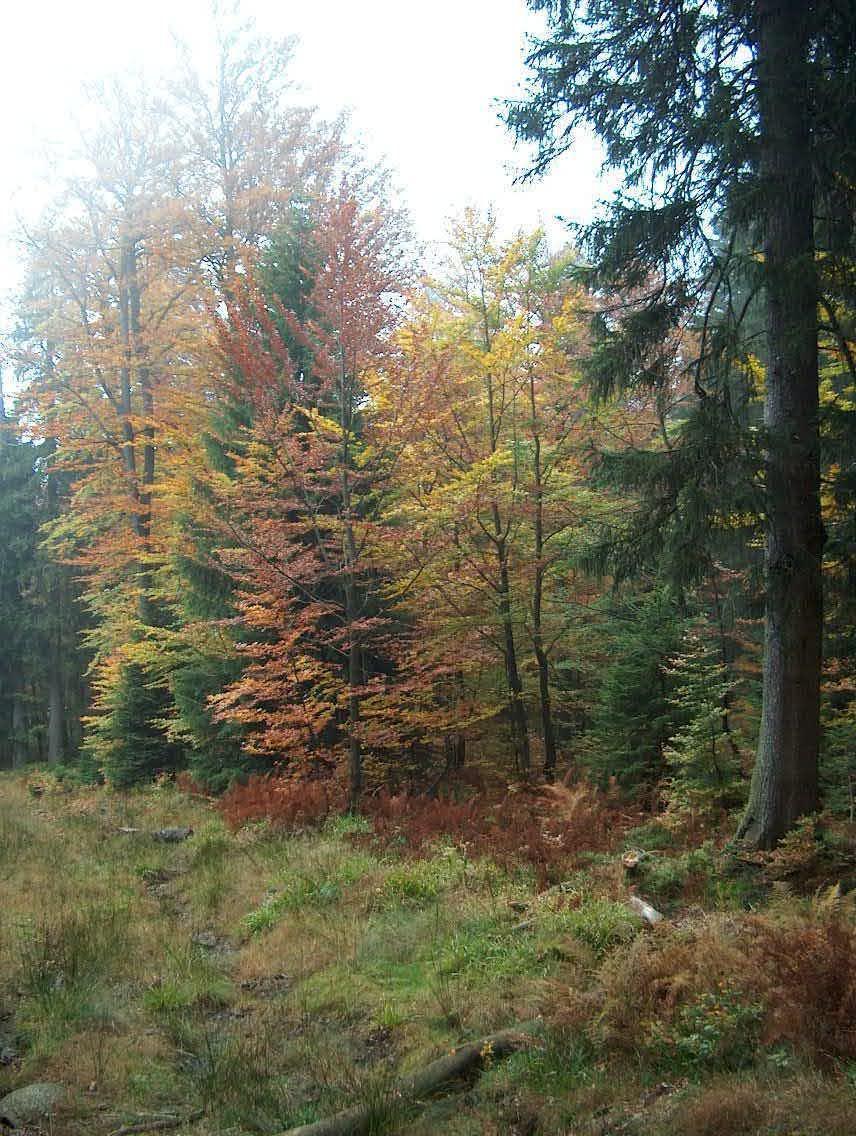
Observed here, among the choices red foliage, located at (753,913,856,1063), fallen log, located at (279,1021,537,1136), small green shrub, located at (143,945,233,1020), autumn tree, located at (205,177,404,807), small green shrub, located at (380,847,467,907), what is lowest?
small green shrub, located at (143,945,233,1020)

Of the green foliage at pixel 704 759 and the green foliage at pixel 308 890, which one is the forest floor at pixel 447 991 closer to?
the green foliage at pixel 308 890

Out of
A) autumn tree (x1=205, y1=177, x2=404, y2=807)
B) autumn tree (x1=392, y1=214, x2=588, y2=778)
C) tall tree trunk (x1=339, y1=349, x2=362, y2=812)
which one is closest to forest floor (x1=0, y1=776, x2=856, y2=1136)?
tall tree trunk (x1=339, y1=349, x2=362, y2=812)

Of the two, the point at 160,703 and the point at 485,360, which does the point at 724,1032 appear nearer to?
the point at 485,360

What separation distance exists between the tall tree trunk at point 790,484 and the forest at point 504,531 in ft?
0.13

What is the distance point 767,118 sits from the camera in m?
7.88

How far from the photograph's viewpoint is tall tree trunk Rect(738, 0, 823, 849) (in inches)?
299

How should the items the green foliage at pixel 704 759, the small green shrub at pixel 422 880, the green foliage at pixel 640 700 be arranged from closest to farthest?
the small green shrub at pixel 422 880
the green foliage at pixel 704 759
the green foliage at pixel 640 700

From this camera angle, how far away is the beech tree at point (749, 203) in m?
7.53

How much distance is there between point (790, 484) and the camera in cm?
774

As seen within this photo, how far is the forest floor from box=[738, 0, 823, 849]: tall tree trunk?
2.41 ft

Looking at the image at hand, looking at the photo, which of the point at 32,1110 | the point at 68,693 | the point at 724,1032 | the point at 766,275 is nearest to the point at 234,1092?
the point at 32,1110

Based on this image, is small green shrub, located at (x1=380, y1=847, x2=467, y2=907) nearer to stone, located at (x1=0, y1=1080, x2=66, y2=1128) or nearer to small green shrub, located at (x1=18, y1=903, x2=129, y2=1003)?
small green shrub, located at (x1=18, y1=903, x2=129, y2=1003)

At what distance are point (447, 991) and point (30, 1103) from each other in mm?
2808

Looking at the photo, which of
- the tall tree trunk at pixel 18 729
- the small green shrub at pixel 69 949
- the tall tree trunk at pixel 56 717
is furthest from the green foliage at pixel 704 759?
the tall tree trunk at pixel 18 729
